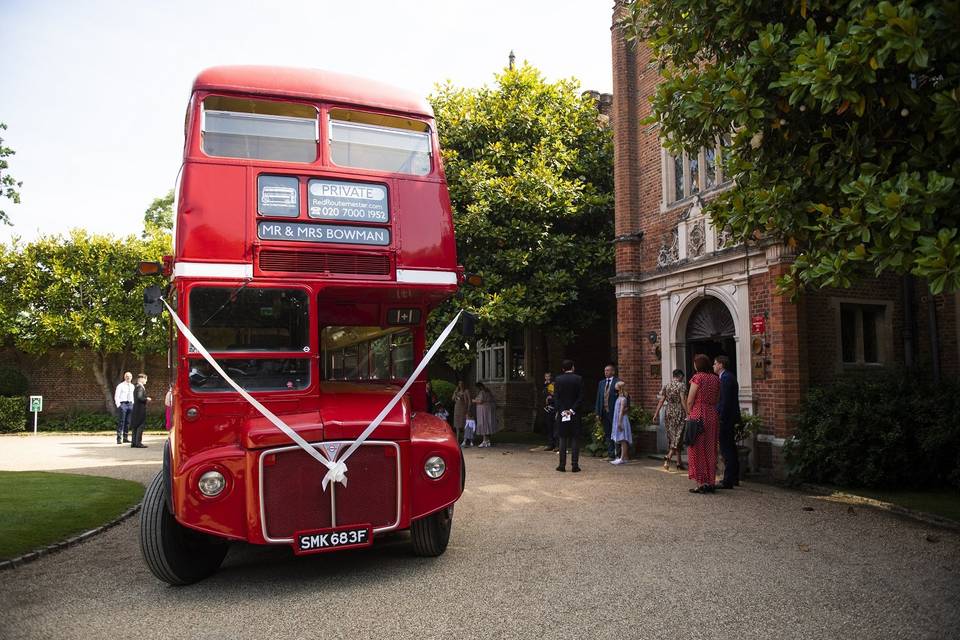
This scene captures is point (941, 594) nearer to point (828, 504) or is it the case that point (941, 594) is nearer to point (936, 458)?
point (828, 504)

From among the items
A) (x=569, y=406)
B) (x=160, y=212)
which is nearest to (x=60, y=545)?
(x=569, y=406)

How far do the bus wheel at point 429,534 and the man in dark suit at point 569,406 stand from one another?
568cm

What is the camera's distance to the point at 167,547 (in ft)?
18.3

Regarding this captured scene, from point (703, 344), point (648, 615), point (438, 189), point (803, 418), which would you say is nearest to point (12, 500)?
point (438, 189)

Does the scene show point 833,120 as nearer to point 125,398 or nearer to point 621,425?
point 621,425

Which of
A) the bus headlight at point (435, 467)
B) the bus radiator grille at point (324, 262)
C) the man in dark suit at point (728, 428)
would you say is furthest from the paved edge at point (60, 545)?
the man in dark suit at point (728, 428)

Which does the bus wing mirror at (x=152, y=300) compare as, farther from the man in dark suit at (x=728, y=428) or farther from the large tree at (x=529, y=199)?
the large tree at (x=529, y=199)

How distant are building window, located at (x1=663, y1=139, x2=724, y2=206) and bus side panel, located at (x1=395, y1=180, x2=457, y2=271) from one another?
7.74m

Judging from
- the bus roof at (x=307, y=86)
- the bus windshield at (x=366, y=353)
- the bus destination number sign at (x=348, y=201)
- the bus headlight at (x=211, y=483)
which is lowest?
the bus headlight at (x=211, y=483)

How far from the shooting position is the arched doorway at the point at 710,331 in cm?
1333

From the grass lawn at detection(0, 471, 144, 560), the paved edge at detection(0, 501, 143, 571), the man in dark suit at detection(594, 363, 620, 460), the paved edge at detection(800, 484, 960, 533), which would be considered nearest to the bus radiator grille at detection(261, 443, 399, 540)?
the paved edge at detection(0, 501, 143, 571)

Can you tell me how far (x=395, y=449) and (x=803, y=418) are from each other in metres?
7.30

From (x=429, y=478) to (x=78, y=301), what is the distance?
2419 cm

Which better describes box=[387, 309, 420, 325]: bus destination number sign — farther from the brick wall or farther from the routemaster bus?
the brick wall
